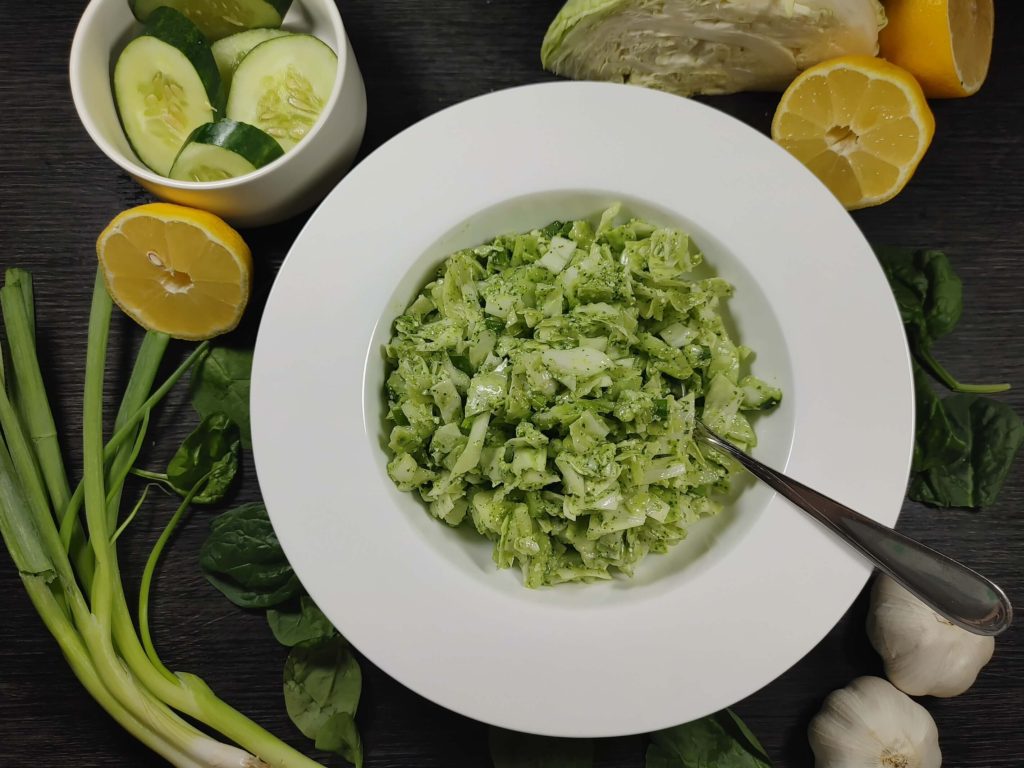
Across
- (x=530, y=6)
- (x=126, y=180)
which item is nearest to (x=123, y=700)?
(x=126, y=180)

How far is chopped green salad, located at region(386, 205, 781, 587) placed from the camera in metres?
1.75

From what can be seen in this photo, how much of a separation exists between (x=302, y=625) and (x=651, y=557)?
1.01 metres

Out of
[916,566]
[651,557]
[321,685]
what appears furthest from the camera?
[321,685]

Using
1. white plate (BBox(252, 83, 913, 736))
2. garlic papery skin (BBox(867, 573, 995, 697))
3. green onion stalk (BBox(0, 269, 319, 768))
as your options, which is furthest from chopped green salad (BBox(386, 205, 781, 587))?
green onion stalk (BBox(0, 269, 319, 768))

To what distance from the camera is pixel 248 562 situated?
7.14 ft

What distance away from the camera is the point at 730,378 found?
1901mm

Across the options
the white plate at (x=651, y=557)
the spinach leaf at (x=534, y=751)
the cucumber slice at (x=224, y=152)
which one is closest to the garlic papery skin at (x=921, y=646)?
the white plate at (x=651, y=557)

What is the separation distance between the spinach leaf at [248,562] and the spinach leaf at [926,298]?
1.94 m

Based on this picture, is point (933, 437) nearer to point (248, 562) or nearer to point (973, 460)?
point (973, 460)

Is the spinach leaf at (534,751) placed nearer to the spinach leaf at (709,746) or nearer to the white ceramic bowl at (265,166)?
the spinach leaf at (709,746)

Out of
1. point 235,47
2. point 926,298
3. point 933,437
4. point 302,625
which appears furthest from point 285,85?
point 933,437

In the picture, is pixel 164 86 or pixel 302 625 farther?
pixel 302 625

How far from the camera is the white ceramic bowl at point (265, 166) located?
6.39 feet

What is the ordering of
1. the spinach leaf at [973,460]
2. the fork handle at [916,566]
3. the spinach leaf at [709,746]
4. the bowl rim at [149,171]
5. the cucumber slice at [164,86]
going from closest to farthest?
the fork handle at [916,566] → the bowl rim at [149,171] → the cucumber slice at [164,86] → the spinach leaf at [709,746] → the spinach leaf at [973,460]
